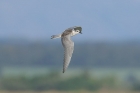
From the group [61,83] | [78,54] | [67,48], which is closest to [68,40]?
[67,48]

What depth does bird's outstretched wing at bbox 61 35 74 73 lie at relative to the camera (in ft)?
15.6

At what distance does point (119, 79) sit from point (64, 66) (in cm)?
1630

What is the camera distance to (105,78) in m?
21.3

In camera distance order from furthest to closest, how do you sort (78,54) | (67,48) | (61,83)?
(78,54) < (61,83) < (67,48)

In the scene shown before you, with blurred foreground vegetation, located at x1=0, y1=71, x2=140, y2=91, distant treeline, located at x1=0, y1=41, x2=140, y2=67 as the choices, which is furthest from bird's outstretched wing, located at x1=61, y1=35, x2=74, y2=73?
distant treeline, located at x1=0, y1=41, x2=140, y2=67

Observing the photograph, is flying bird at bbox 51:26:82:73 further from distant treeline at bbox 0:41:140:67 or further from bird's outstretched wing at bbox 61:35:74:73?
distant treeline at bbox 0:41:140:67

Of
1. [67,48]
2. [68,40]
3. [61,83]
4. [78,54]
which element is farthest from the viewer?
[78,54]

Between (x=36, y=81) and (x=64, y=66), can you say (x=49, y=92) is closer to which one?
(x=36, y=81)

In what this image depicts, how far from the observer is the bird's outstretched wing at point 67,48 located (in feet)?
15.6

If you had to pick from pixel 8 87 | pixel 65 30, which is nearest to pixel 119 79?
pixel 8 87

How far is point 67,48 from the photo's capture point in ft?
16.3

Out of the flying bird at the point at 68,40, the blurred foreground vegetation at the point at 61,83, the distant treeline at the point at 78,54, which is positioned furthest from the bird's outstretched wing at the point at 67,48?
the distant treeline at the point at 78,54

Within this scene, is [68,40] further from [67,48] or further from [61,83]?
[61,83]

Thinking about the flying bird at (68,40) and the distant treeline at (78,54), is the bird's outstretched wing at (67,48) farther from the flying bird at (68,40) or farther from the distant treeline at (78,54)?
the distant treeline at (78,54)
